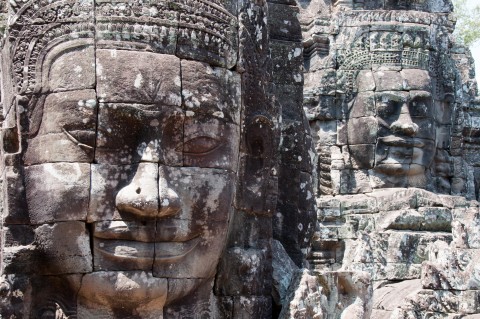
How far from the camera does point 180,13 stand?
5742 millimetres

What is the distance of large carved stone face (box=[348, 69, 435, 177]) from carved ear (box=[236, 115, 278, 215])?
856cm

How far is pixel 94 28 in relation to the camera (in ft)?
18.3

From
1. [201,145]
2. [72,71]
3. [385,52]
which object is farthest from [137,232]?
[385,52]

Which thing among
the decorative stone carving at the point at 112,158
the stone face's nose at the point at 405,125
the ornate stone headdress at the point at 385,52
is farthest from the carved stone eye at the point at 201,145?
the ornate stone headdress at the point at 385,52

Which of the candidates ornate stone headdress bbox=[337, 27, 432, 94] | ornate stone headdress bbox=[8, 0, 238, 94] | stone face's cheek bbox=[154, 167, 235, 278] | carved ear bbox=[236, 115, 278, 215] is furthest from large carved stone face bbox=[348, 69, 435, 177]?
ornate stone headdress bbox=[8, 0, 238, 94]

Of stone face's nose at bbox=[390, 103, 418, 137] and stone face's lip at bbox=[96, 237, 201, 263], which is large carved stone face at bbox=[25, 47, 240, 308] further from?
stone face's nose at bbox=[390, 103, 418, 137]

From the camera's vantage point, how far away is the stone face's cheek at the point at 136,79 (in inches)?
217

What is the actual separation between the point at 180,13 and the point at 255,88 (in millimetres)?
739

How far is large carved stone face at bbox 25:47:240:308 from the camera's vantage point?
546cm

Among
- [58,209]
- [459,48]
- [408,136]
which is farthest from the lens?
[459,48]

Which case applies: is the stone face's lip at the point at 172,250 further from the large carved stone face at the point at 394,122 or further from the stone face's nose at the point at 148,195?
the large carved stone face at the point at 394,122

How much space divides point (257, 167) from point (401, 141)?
8.81 metres

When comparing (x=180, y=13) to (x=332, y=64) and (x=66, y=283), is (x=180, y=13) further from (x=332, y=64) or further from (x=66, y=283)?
(x=332, y=64)

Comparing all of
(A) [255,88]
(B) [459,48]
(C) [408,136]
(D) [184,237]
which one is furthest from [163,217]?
(B) [459,48]
